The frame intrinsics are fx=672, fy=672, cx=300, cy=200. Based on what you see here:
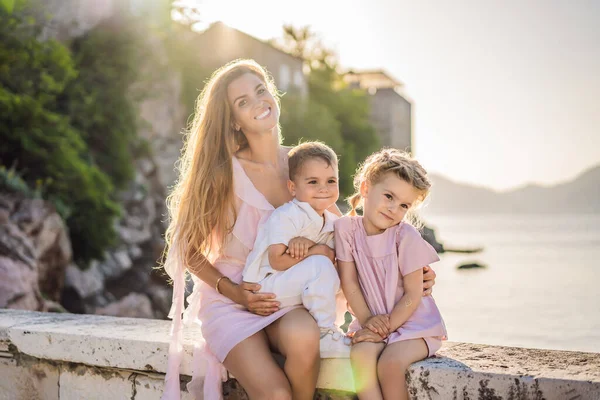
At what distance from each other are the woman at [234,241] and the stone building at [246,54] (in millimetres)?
26994

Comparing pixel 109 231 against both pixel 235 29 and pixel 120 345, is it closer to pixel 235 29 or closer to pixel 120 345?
pixel 120 345

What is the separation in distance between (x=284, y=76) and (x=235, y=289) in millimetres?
35059

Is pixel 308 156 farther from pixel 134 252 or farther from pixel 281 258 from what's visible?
pixel 134 252

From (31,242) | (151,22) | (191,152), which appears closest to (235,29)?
(151,22)

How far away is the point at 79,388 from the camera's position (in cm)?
293

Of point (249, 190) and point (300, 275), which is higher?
point (249, 190)

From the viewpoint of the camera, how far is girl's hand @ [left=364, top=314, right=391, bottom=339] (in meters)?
2.56

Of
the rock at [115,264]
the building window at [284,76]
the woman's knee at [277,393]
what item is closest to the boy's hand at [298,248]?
the woman's knee at [277,393]

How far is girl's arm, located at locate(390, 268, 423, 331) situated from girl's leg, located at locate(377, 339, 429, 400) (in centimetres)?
12

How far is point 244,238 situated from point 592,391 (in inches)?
60.1

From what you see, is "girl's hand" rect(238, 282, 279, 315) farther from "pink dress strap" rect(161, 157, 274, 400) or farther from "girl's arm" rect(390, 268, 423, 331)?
"girl's arm" rect(390, 268, 423, 331)

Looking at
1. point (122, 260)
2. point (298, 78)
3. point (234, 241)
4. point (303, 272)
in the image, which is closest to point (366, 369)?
point (303, 272)

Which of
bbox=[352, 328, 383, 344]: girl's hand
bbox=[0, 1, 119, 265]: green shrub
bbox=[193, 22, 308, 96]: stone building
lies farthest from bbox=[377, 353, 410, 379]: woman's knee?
bbox=[193, 22, 308, 96]: stone building

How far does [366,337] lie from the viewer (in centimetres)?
254
